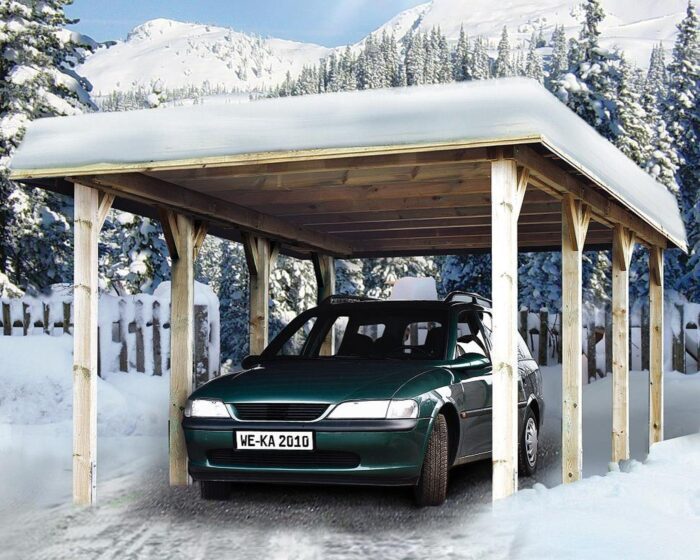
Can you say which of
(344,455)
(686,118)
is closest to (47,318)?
(344,455)

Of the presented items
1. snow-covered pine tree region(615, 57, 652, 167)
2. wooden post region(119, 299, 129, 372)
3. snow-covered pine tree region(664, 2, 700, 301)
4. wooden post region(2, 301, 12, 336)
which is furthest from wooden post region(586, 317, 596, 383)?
snow-covered pine tree region(664, 2, 700, 301)

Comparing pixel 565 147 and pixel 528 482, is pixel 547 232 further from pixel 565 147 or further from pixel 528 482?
pixel 565 147

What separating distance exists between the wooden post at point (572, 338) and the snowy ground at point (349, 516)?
737mm

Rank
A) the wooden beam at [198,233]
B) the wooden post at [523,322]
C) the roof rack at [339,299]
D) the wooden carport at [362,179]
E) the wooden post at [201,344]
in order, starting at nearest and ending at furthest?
Answer: the wooden carport at [362,179], the wooden beam at [198,233], the roof rack at [339,299], the wooden post at [201,344], the wooden post at [523,322]

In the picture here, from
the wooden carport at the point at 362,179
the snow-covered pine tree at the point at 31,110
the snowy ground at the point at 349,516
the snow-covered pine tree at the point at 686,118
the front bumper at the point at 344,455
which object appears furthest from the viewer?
the snow-covered pine tree at the point at 686,118

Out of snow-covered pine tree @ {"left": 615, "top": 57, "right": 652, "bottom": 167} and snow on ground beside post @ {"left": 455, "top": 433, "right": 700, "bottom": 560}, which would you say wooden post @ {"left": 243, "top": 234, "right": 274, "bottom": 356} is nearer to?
snow on ground beside post @ {"left": 455, "top": 433, "right": 700, "bottom": 560}

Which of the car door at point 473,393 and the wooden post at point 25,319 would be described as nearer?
the car door at point 473,393

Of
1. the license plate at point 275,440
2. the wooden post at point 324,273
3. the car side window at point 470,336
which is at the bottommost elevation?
the license plate at point 275,440

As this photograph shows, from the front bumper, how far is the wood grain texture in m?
1.80

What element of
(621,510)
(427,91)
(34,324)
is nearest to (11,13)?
(34,324)

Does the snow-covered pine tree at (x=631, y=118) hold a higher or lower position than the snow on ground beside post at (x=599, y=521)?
higher

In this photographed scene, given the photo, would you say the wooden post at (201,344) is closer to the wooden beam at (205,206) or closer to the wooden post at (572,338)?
the wooden beam at (205,206)

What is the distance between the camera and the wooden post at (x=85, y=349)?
25.0 ft

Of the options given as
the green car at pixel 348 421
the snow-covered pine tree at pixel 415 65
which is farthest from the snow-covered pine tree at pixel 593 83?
the snow-covered pine tree at pixel 415 65
